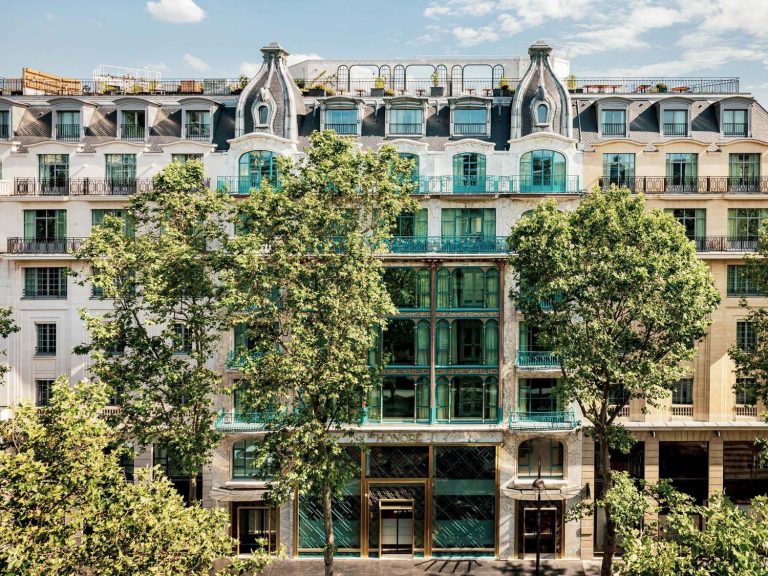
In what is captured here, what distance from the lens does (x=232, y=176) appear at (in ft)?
129

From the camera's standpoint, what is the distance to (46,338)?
3988cm

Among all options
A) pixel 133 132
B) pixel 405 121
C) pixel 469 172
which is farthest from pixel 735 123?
pixel 133 132

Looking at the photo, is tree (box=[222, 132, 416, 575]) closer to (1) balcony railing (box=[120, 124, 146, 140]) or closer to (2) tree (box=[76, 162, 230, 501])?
(2) tree (box=[76, 162, 230, 501])

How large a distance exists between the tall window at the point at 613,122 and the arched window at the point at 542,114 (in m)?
3.52

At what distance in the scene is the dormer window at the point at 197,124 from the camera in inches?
1608

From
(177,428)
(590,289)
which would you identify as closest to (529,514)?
(590,289)

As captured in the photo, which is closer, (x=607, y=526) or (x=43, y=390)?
(x=607, y=526)

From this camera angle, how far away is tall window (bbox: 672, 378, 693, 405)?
39.4 metres

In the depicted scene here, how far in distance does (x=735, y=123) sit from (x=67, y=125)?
120 ft

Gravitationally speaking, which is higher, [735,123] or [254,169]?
[735,123]

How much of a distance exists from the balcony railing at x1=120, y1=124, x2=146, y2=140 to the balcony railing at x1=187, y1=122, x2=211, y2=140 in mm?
2574

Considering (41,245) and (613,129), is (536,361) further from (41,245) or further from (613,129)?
(41,245)

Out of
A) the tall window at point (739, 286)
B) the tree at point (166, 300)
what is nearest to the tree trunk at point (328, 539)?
the tree at point (166, 300)

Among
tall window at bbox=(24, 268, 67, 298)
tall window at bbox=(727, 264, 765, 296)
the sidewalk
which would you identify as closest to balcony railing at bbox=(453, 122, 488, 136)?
tall window at bbox=(727, 264, 765, 296)
